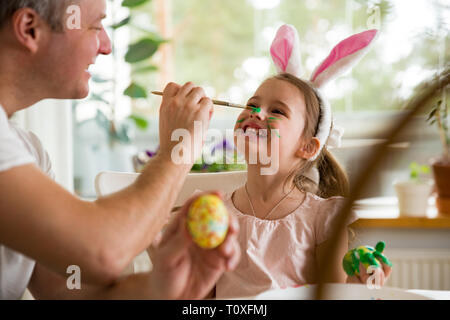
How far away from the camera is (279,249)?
140 centimetres

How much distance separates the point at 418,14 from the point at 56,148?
2110 millimetres

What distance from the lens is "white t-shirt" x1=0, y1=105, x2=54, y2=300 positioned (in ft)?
2.53

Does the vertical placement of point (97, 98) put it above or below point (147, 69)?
below

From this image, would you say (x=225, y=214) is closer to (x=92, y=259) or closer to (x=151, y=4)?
(x=92, y=259)

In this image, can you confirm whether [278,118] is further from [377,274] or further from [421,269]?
[421,269]

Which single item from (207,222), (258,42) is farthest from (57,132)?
(207,222)

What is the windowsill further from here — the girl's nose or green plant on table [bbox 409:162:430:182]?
the girl's nose

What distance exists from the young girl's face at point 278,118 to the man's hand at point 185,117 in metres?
0.42

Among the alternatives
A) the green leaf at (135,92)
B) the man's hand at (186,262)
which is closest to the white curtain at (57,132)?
the green leaf at (135,92)

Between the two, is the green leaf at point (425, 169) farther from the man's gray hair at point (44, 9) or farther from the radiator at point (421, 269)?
the man's gray hair at point (44, 9)

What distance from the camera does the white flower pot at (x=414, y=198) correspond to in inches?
93.7

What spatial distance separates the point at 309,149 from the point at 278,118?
17 centimetres

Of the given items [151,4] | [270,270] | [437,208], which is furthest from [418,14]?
[151,4]

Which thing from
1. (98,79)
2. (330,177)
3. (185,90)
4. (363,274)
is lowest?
(363,274)
